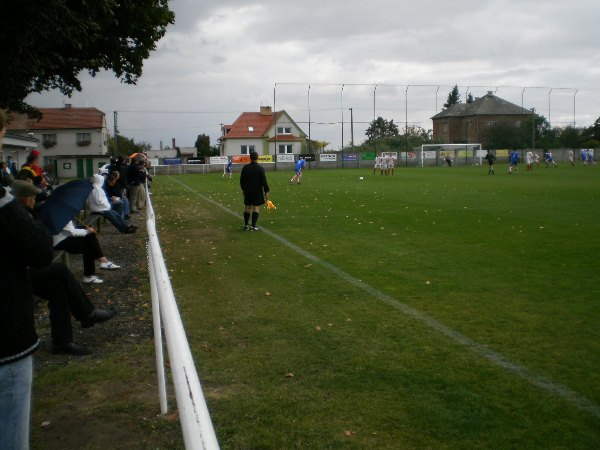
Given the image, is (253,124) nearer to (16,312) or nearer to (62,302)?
(62,302)

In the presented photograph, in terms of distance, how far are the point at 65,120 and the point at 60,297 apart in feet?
257

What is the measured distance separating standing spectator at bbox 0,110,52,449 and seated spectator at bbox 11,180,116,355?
2851mm

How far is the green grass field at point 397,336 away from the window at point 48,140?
6921 centimetres

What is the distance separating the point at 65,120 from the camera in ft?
257

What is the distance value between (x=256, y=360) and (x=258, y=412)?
1.14 metres

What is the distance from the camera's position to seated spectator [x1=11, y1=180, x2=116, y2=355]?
18.5ft

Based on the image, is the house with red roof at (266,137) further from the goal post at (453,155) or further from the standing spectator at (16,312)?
the standing spectator at (16,312)

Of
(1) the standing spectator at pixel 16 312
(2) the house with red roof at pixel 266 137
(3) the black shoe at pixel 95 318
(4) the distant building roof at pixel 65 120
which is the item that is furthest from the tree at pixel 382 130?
(1) the standing spectator at pixel 16 312

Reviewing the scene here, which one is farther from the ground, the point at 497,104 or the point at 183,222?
the point at 497,104

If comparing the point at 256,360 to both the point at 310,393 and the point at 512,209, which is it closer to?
the point at 310,393

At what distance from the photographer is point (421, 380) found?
16.6 ft

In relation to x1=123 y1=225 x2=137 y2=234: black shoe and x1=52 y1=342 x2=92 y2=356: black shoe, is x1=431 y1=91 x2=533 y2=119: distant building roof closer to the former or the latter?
x1=123 y1=225 x2=137 y2=234: black shoe

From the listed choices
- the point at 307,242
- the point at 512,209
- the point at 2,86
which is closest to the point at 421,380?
the point at 307,242

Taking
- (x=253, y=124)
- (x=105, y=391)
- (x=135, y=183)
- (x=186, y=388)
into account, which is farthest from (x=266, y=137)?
(x=186, y=388)
